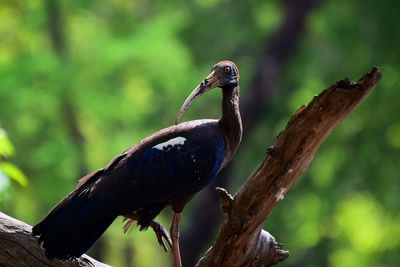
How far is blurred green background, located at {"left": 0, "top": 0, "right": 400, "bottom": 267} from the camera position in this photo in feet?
56.4

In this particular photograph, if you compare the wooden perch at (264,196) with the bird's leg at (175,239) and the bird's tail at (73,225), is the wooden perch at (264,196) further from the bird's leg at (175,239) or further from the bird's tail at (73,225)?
the bird's leg at (175,239)

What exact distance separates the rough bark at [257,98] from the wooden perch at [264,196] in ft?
35.6

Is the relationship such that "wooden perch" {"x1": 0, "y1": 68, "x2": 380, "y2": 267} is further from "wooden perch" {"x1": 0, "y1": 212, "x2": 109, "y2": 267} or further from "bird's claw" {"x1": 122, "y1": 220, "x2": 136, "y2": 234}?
"bird's claw" {"x1": 122, "y1": 220, "x2": 136, "y2": 234}

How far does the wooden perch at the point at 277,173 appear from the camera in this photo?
19.9ft

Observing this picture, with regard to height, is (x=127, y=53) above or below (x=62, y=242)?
above

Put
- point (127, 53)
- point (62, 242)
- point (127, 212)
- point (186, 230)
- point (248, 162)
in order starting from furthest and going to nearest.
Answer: point (248, 162) < point (186, 230) < point (127, 53) < point (127, 212) < point (62, 242)

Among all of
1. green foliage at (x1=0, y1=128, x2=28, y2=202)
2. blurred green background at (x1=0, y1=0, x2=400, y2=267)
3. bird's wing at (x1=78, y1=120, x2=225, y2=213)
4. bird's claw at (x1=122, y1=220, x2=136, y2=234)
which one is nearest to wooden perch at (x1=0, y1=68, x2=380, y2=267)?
green foliage at (x1=0, y1=128, x2=28, y2=202)

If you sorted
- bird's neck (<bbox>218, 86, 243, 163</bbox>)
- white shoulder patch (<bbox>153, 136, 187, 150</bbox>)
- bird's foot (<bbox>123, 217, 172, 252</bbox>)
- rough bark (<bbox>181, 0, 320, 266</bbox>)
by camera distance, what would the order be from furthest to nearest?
rough bark (<bbox>181, 0, 320, 266</bbox>) → bird's neck (<bbox>218, 86, 243, 163</bbox>) → bird's foot (<bbox>123, 217, 172, 252</bbox>) → white shoulder patch (<bbox>153, 136, 187, 150</bbox>)

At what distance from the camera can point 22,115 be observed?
17266mm

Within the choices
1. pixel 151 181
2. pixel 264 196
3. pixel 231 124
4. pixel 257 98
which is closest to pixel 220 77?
pixel 231 124

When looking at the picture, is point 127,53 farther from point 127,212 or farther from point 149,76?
point 127,212

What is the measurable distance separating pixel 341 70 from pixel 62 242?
1249cm

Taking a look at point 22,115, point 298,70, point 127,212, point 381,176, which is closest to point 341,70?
point 298,70

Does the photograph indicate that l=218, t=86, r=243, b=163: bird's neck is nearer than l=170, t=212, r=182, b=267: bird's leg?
No
